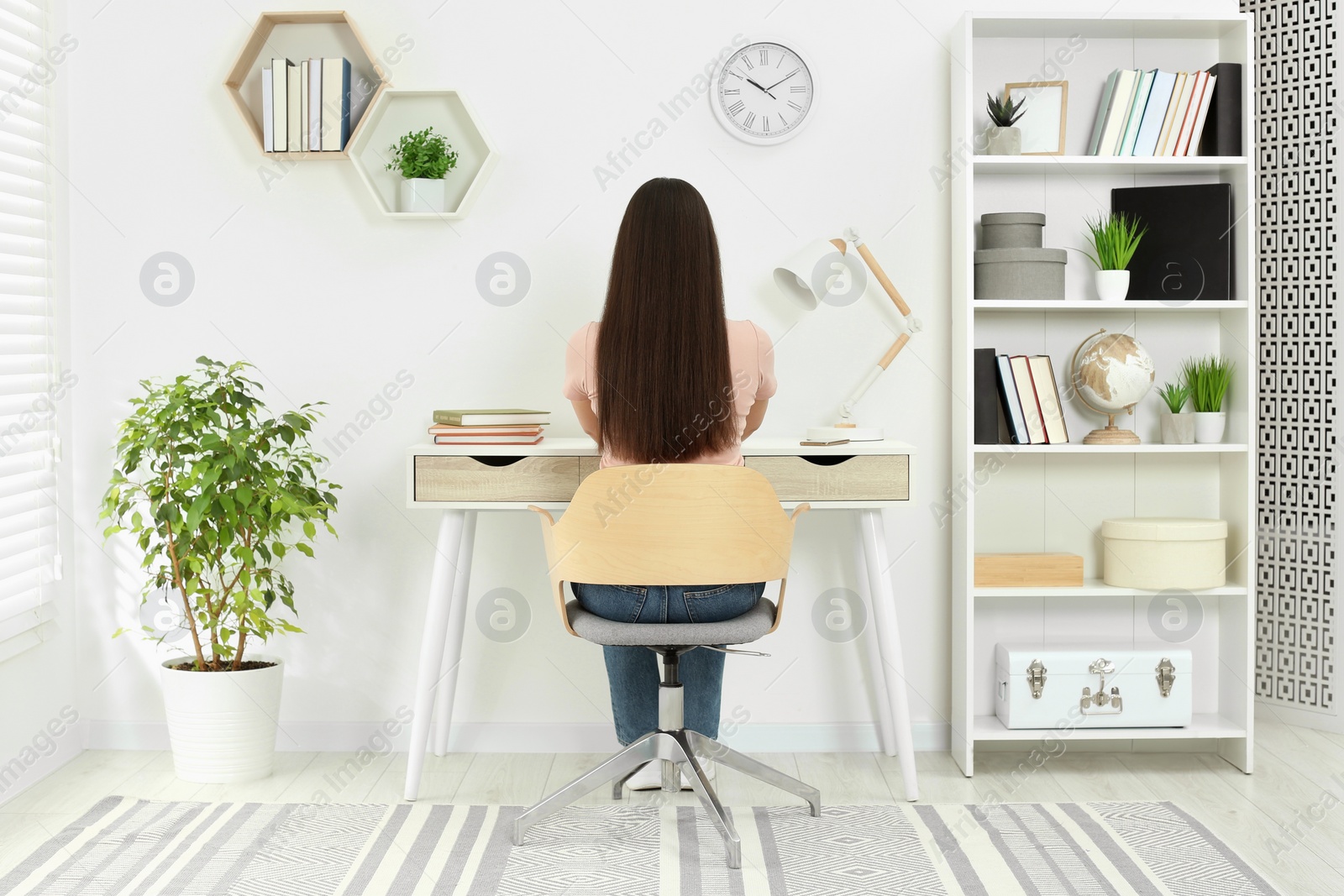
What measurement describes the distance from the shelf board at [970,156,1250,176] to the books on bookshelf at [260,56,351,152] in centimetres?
159

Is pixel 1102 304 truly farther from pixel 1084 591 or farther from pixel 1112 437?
pixel 1084 591

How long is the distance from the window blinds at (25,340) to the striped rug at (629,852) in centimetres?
61

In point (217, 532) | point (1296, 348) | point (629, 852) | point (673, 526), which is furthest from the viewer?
point (1296, 348)

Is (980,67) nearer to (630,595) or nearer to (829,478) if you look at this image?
(829,478)

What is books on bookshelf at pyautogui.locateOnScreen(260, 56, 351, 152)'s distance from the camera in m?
2.62

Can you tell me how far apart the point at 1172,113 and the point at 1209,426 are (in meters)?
0.78

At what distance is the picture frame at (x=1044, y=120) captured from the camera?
2.57m

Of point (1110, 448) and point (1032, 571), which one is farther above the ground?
point (1110, 448)

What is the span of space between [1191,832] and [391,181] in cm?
241

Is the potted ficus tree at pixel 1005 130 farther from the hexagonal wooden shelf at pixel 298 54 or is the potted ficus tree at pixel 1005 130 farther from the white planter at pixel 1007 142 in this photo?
the hexagonal wooden shelf at pixel 298 54

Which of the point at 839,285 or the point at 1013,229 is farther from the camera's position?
the point at 839,285

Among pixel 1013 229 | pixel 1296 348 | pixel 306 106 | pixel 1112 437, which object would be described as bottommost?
pixel 1112 437

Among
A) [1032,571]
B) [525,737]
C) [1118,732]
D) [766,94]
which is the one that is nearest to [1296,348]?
[1032,571]

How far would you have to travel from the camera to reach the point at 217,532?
2426mm
